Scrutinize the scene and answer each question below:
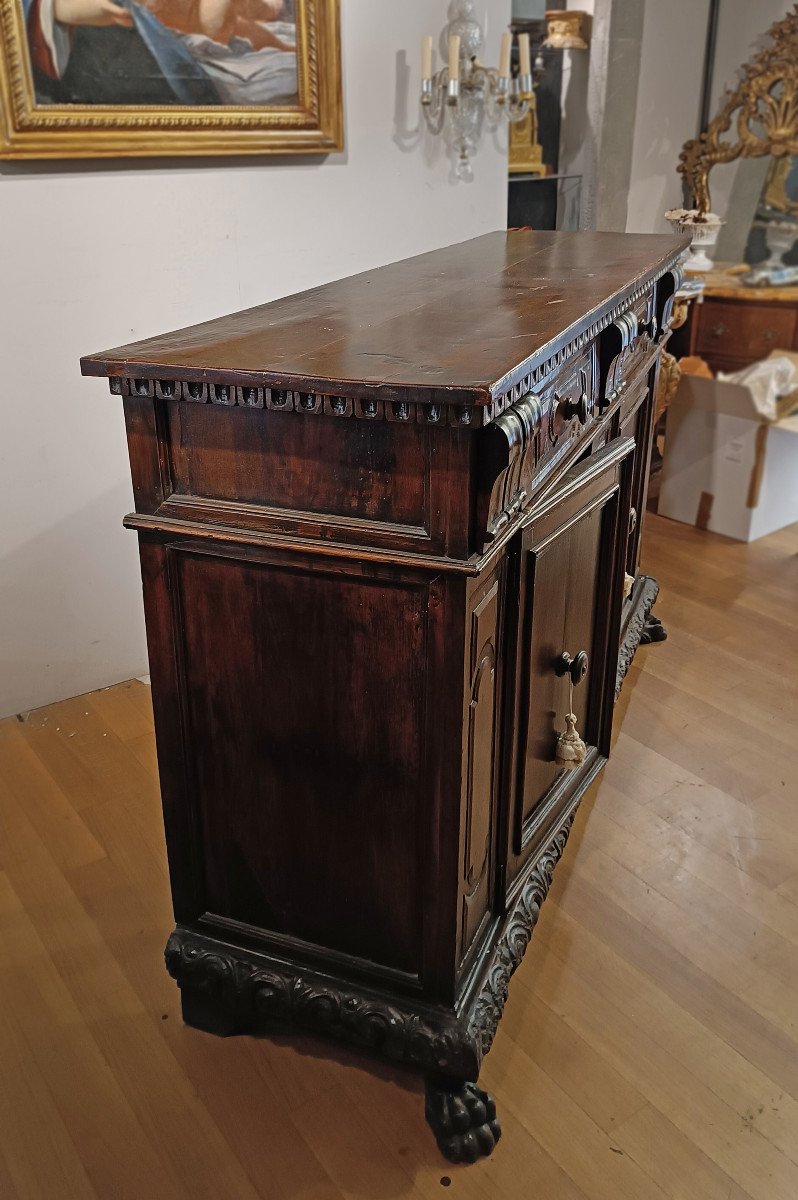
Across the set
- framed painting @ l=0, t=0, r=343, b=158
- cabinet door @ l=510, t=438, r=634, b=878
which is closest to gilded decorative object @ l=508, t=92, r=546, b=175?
framed painting @ l=0, t=0, r=343, b=158

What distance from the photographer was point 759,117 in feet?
15.3

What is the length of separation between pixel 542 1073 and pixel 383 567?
939 mm

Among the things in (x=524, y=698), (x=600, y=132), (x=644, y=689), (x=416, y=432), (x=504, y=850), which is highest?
(x=600, y=132)

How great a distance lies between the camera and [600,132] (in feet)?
15.9

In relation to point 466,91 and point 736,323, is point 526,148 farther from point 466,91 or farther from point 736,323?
point 466,91

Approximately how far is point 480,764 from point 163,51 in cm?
198

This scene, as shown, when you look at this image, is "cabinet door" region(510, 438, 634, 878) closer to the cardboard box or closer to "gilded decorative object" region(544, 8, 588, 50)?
the cardboard box

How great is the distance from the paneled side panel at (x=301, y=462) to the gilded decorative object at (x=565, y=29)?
4.17m

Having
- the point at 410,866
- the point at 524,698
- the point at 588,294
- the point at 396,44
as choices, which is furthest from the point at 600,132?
the point at 410,866

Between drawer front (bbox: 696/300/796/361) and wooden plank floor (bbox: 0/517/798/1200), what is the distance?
2.70 m

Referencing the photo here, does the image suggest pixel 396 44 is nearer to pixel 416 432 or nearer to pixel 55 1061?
pixel 416 432

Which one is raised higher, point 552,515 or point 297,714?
point 552,515

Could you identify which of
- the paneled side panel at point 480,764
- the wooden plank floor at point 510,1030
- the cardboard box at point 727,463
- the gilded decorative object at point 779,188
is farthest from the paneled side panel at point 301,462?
the gilded decorative object at point 779,188

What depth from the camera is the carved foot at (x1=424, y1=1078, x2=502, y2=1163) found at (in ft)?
5.08
